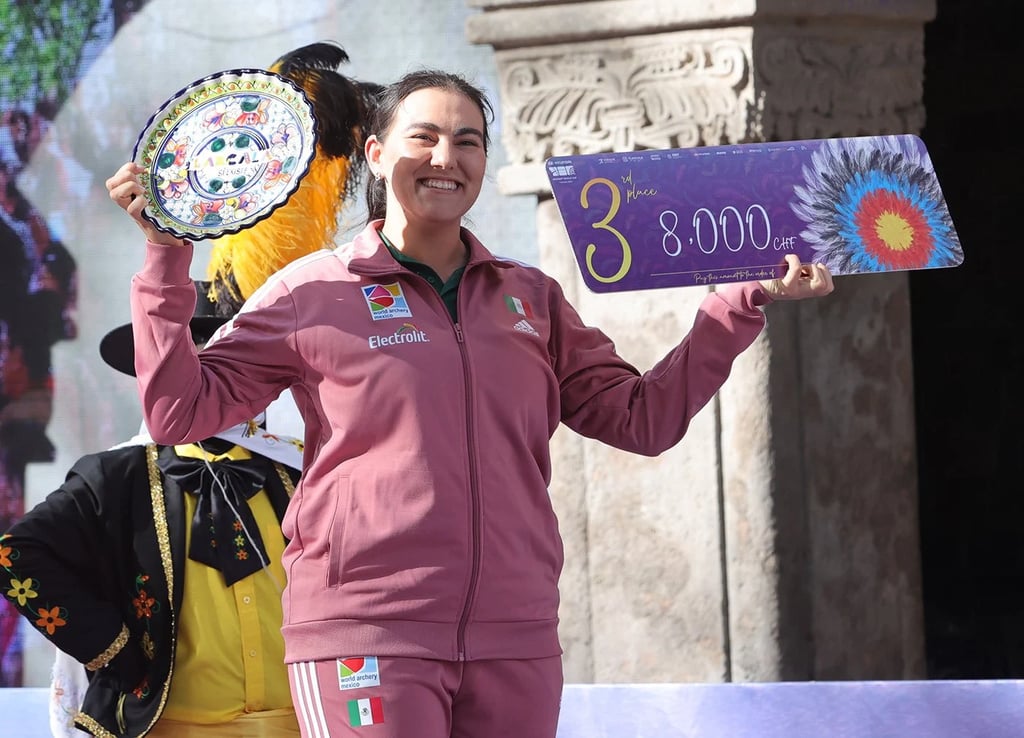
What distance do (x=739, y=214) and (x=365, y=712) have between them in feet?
3.18

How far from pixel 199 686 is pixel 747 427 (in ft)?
5.82

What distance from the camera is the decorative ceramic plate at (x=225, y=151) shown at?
2.47 metres

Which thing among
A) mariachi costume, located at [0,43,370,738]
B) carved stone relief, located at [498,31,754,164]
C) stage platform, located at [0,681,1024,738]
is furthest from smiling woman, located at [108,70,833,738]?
carved stone relief, located at [498,31,754,164]

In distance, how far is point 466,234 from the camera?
260 cm

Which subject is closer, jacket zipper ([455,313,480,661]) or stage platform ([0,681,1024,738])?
jacket zipper ([455,313,480,661])

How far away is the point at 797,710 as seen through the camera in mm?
3391

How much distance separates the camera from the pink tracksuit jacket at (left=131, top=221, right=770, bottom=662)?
2330 mm

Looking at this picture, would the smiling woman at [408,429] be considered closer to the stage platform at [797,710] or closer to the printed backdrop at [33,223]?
the stage platform at [797,710]

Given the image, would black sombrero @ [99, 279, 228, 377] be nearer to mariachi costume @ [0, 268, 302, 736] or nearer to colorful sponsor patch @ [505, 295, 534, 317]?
mariachi costume @ [0, 268, 302, 736]

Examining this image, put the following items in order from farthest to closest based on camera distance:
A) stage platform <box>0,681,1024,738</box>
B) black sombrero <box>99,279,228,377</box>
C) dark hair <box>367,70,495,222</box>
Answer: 1. stage platform <box>0,681,1024,738</box>
2. black sombrero <box>99,279,228,377</box>
3. dark hair <box>367,70,495,222</box>

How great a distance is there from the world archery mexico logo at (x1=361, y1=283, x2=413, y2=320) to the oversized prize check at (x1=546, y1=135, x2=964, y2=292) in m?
0.30

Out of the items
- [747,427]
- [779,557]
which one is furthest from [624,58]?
[779,557]

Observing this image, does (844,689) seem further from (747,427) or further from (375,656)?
(375,656)

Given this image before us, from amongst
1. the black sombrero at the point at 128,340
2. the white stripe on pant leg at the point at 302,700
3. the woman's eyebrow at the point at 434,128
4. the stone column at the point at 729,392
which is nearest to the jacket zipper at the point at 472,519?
the white stripe on pant leg at the point at 302,700
